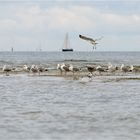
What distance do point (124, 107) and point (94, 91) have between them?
5999 mm

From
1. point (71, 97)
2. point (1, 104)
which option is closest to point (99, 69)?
point (71, 97)

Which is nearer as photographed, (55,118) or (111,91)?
(55,118)

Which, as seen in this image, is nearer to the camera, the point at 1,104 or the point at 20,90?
the point at 1,104

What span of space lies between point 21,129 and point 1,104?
507cm

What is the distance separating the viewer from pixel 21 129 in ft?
47.1

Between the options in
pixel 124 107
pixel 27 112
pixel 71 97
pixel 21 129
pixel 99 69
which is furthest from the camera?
pixel 99 69

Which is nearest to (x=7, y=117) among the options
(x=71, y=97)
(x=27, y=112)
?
(x=27, y=112)

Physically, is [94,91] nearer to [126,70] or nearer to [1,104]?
[1,104]

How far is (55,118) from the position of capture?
1614 cm

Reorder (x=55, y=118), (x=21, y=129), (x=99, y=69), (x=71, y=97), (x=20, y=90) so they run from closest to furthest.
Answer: (x=21, y=129), (x=55, y=118), (x=71, y=97), (x=20, y=90), (x=99, y=69)

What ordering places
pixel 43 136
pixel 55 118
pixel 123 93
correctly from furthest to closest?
1. pixel 123 93
2. pixel 55 118
3. pixel 43 136

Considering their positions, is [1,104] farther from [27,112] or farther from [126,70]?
[126,70]

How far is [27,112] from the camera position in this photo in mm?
17312

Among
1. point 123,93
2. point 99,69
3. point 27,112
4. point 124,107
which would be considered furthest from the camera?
point 99,69
